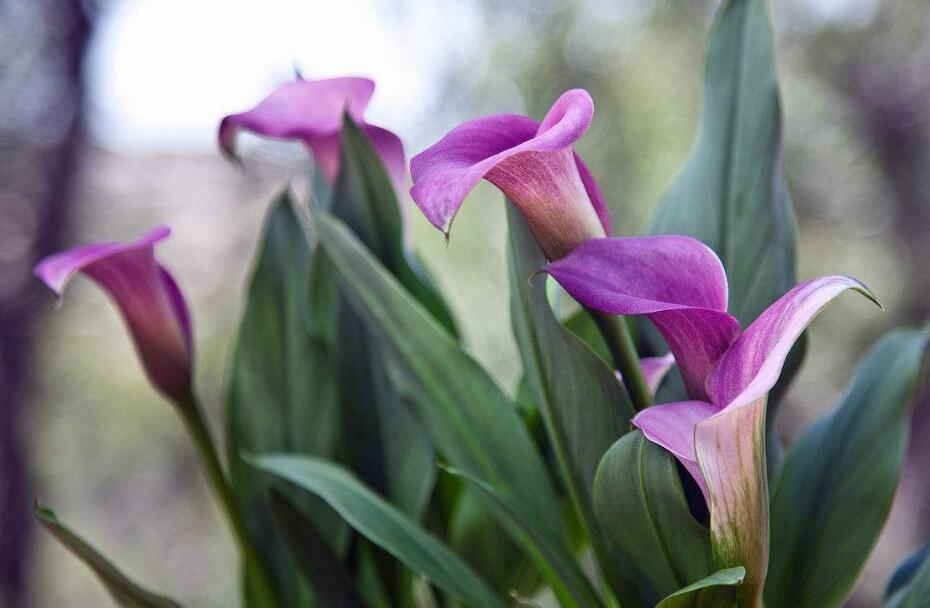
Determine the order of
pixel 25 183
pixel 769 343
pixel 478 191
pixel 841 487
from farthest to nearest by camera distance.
Answer: 1. pixel 478 191
2. pixel 25 183
3. pixel 841 487
4. pixel 769 343

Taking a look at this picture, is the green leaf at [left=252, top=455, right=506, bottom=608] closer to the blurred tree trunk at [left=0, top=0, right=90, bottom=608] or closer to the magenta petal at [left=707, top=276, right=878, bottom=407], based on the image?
the magenta petal at [left=707, top=276, right=878, bottom=407]

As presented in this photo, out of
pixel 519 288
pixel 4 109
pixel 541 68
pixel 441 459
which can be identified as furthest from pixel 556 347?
pixel 541 68

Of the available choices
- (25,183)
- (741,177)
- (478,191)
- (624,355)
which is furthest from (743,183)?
(478,191)

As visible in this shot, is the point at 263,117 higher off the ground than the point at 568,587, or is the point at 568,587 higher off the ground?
the point at 263,117

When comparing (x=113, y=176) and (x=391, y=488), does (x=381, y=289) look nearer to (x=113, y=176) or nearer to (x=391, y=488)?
(x=391, y=488)

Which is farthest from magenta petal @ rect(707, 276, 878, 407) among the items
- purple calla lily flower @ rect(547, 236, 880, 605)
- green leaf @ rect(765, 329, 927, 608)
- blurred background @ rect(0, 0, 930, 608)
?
blurred background @ rect(0, 0, 930, 608)

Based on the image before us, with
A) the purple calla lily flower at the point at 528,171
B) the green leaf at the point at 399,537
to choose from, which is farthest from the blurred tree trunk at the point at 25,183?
the purple calla lily flower at the point at 528,171

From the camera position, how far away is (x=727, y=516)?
0.21m

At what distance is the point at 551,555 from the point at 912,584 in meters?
0.12

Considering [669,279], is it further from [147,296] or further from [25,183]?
[25,183]

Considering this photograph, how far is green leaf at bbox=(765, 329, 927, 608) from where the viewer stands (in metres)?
0.28

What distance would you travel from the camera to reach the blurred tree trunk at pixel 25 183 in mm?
1135

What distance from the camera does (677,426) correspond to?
21 centimetres

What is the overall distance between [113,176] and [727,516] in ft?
6.41
